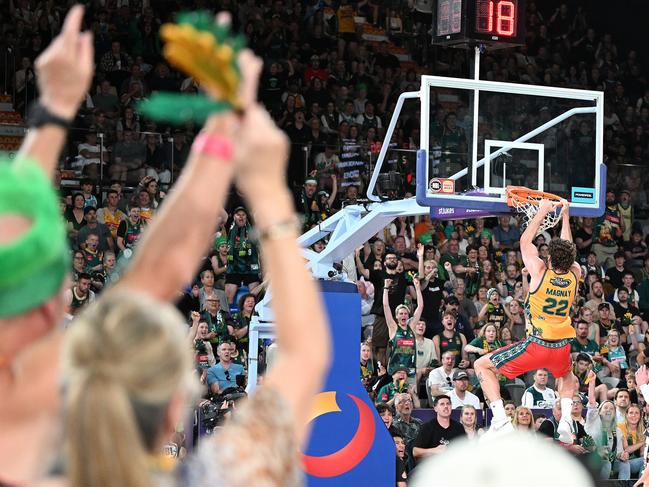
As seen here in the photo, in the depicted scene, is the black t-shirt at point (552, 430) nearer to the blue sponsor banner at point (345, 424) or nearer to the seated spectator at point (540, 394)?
the seated spectator at point (540, 394)

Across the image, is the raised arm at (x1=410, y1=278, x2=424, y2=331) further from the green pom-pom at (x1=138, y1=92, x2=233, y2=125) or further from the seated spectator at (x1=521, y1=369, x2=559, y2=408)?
the green pom-pom at (x1=138, y1=92, x2=233, y2=125)

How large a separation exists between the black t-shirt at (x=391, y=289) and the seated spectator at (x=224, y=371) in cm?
268

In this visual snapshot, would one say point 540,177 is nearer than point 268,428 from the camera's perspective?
No

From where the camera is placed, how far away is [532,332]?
11.7 metres

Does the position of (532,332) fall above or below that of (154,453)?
below

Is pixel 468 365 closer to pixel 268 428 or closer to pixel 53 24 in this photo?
pixel 53 24

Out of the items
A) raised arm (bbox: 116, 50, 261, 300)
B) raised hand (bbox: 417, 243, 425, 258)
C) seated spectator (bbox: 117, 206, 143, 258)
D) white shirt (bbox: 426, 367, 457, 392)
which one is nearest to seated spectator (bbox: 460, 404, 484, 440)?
white shirt (bbox: 426, 367, 457, 392)

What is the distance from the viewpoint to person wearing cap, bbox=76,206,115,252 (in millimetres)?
15633

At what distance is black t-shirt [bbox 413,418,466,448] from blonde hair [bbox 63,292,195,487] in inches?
449

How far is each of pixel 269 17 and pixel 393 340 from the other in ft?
27.1

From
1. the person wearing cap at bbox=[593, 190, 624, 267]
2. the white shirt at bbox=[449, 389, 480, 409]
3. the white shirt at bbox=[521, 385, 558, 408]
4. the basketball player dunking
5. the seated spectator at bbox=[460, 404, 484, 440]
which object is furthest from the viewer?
the person wearing cap at bbox=[593, 190, 624, 267]

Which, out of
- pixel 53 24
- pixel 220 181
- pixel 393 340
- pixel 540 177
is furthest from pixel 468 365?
pixel 220 181

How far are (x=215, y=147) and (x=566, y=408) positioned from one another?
35.1 feet

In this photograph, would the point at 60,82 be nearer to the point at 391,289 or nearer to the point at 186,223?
the point at 186,223
